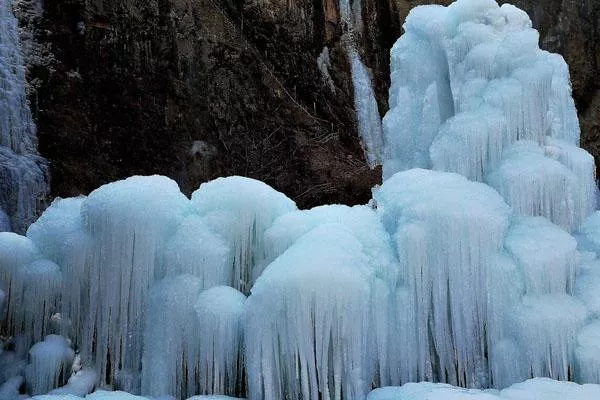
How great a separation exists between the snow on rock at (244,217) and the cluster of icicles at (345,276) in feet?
0.04

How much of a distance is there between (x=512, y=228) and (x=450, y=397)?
192 cm

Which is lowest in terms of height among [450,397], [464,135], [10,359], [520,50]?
[10,359]

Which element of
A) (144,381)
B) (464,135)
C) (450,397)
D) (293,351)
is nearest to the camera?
(450,397)

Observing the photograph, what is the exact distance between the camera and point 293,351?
4.66 m

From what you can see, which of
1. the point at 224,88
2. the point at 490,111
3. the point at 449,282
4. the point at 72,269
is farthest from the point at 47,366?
the point at 224,88

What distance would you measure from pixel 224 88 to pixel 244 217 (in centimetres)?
876

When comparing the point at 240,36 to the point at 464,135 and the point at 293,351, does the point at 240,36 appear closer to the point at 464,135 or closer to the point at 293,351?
the point at 464,135

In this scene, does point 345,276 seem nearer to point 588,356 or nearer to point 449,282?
point 449,282

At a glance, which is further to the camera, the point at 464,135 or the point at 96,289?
the point at 464,135

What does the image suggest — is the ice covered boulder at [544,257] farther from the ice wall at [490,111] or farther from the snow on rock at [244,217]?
the snow on rock at [244,217]

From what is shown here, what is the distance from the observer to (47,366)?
549 cm

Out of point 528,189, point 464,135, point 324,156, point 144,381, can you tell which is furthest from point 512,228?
point 324,156

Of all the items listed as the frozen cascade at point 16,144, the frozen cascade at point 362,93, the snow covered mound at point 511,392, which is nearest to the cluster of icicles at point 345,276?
the snow covered mound at point 511,392

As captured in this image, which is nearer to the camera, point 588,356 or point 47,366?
point 588,356
